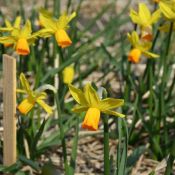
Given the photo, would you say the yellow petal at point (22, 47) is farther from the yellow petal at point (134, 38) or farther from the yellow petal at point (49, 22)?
the yellow petal at point (134, 38)

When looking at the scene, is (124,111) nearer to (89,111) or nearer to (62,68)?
(62,68)

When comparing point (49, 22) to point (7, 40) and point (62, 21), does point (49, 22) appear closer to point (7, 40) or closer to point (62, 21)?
point (62, 21)

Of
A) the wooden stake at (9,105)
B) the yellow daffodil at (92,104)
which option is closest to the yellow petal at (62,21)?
the wooden stake at (9,105)

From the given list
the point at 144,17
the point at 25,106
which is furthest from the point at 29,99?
the point at 144,17

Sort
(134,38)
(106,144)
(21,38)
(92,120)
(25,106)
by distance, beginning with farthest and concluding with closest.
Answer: (134,38) → (21,38) → (25,106) → (106,144) → (92,120)

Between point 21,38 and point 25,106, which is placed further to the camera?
point 21,38

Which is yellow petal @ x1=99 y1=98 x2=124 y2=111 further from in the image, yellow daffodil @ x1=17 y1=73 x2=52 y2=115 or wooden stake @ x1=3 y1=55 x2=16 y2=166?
wooden stake @ x1=3 y1=55 x2=16 y2=166

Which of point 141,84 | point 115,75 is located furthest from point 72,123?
point 115,75
